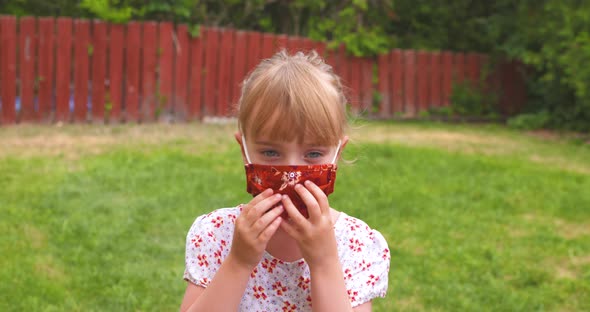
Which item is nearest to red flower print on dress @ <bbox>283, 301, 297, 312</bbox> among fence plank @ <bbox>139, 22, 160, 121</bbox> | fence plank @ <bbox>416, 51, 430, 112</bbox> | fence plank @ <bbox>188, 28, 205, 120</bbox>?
fence plank @ <bbox>139, 22, 160, 121</bbox>

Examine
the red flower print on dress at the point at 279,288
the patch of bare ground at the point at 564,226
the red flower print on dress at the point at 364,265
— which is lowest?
the patch of bare ground at the point at 564,226

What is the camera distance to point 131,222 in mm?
5090

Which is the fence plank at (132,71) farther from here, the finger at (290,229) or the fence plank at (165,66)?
the finger at (290,229)

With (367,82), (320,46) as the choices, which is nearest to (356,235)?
(320,46)

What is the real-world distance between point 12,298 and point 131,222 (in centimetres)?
139

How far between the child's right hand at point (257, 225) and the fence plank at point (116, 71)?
8.72 metres

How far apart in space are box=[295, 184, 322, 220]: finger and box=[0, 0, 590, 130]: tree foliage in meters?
8.74

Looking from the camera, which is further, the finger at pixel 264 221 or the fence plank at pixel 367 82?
the fence plank at pixel 367 82

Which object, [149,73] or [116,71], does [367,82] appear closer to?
[149,73]

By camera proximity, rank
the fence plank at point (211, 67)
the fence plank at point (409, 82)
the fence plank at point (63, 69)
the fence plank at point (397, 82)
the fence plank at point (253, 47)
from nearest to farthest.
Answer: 1. the fence plank at point (63, 69)
2. the fence plank at point (211, 67)
3. the fence plank at point (253, 47)
4. the fence plank at point (397, 82)
5. the fence plank at point (409, 82)

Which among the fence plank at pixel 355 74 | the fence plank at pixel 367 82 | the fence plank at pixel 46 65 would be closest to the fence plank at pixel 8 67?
the fence plank at pixel 46 65

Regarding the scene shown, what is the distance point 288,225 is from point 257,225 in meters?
0.10

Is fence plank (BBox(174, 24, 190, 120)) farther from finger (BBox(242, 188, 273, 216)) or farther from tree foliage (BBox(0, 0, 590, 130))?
finger (BBox(242, 188, 273, 216))

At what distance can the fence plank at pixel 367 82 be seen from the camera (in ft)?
42.6
